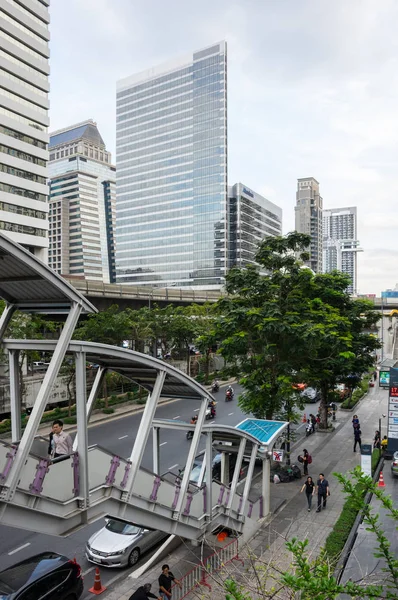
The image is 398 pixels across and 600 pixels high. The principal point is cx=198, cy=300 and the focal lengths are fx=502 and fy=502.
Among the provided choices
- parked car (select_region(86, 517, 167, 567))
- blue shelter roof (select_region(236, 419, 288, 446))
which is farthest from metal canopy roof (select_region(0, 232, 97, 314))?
blue shelter roof (select_region(236, 419, 288, 446))

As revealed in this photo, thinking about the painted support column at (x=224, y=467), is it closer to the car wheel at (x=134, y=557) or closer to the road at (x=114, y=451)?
the car wheel at (x=134, y=557)

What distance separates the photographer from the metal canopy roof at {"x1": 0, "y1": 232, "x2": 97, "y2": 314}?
793cm

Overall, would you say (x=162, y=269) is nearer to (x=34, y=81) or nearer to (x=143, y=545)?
(x=34, y=81)

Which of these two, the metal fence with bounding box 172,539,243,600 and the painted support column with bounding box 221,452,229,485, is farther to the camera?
the painted support column with bounding box 221,452,229,485

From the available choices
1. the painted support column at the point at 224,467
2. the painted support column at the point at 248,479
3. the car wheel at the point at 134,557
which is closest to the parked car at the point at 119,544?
the car wheel at the point at 134,557

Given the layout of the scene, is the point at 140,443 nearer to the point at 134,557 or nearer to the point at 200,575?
the point at 200,575

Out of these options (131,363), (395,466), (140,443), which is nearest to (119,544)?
(140,443)

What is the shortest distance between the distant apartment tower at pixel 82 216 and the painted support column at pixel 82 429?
155 metres

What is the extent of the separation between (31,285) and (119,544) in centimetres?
914

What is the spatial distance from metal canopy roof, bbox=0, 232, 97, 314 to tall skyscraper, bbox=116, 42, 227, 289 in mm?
117913

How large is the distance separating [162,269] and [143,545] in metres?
126

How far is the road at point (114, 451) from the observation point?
14.9 m

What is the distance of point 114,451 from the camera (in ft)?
85.3

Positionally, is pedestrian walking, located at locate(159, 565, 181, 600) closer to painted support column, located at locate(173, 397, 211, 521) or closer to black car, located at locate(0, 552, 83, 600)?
painted support column, located at locate(173, 397, 211, 521)
